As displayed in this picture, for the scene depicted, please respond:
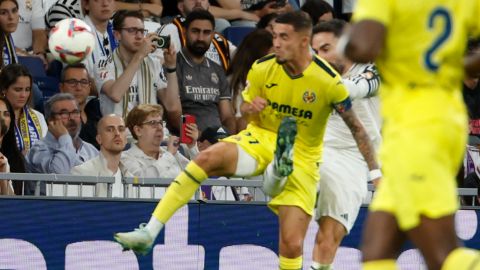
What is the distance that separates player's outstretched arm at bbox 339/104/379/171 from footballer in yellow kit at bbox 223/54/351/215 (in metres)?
0.07

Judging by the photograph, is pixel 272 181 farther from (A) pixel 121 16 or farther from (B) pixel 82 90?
(A) pixel 121 16

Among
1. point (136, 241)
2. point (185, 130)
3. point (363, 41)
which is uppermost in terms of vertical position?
point (363, 41)

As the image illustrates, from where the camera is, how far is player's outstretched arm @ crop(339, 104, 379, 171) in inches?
443

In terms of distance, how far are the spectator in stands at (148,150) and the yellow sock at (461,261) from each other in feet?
21.1

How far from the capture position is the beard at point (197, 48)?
49.5 feet

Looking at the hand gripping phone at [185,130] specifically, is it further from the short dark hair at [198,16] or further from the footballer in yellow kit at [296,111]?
the footballer in yellow kit at [296,111]

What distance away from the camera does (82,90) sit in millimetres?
14000

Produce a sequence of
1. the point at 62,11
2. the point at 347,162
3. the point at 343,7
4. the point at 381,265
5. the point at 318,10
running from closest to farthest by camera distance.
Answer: the point at 381,265, the point at 347,162, the point at 62,11, the point at 318,10, the point at 343,7

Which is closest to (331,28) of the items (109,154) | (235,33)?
(109,154)

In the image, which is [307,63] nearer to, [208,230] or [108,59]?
[208,230]

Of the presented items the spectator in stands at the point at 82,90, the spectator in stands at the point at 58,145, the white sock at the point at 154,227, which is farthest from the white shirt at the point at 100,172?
the white sock at the point at 154,227

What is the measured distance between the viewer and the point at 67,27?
1330 centimetres

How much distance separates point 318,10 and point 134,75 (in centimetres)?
302

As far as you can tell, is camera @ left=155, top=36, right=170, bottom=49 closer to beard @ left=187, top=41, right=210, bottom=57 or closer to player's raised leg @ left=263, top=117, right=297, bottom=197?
beard @ left=187, top=41, right=210, bottom=57
